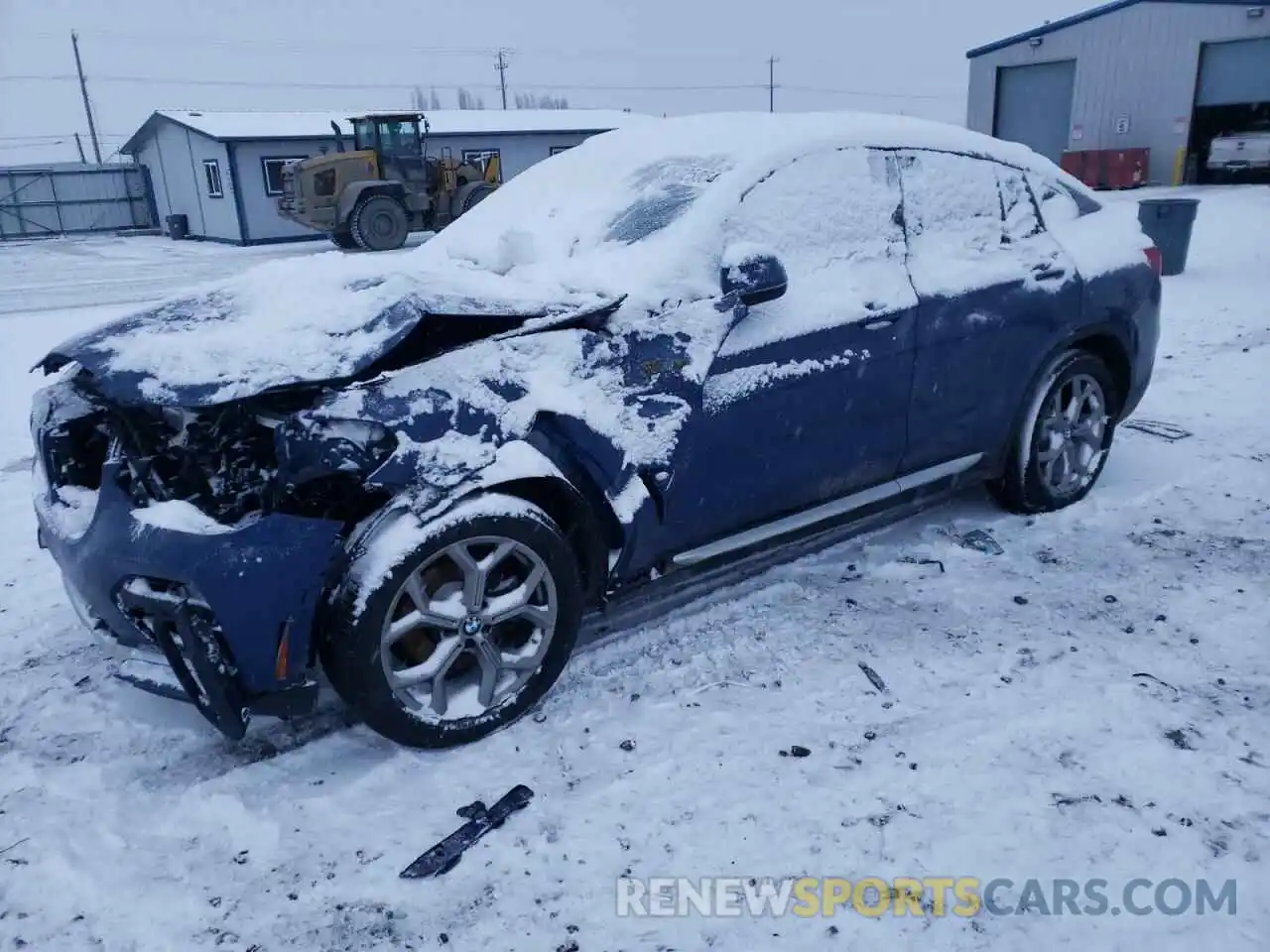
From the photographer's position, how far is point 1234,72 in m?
22.2

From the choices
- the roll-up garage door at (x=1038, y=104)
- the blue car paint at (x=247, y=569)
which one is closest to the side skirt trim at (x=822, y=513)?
the blue car paint at (x=247, y=569)

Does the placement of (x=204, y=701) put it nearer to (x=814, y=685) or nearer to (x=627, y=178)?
(x=814, y=685)

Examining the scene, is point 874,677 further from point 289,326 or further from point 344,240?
point 344,240

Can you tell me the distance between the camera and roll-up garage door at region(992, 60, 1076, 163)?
25.6 meters

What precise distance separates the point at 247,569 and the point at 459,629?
615 millimetres

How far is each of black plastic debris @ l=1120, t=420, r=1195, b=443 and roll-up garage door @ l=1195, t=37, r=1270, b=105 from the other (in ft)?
69.8

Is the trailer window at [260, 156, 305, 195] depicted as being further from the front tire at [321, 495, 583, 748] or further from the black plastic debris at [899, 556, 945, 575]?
the front tire at [321, 495, 583, 748]

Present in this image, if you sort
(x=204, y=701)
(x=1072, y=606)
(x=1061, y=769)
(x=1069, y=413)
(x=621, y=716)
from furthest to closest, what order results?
(x=1069, y=413)
(x=1072, y=606)
(x=621, y=716)
(x=1061, y=769)
(x=204, y=701)

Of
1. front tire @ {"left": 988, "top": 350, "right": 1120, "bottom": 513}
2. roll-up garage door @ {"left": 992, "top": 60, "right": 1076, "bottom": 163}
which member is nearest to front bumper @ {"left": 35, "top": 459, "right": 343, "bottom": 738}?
front tire @ {"left": 988, "top": 350, "right": 1120, "bottom": 513}

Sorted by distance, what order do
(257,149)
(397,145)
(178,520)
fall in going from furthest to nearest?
(257,149), (397,145), (178,520)

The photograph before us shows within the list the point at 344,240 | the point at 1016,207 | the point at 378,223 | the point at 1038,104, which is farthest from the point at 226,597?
the point at 1038,104

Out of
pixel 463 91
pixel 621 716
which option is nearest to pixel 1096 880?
pixel 621 716

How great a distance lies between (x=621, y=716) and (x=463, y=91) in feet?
347

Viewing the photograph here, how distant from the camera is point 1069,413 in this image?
167 inches
